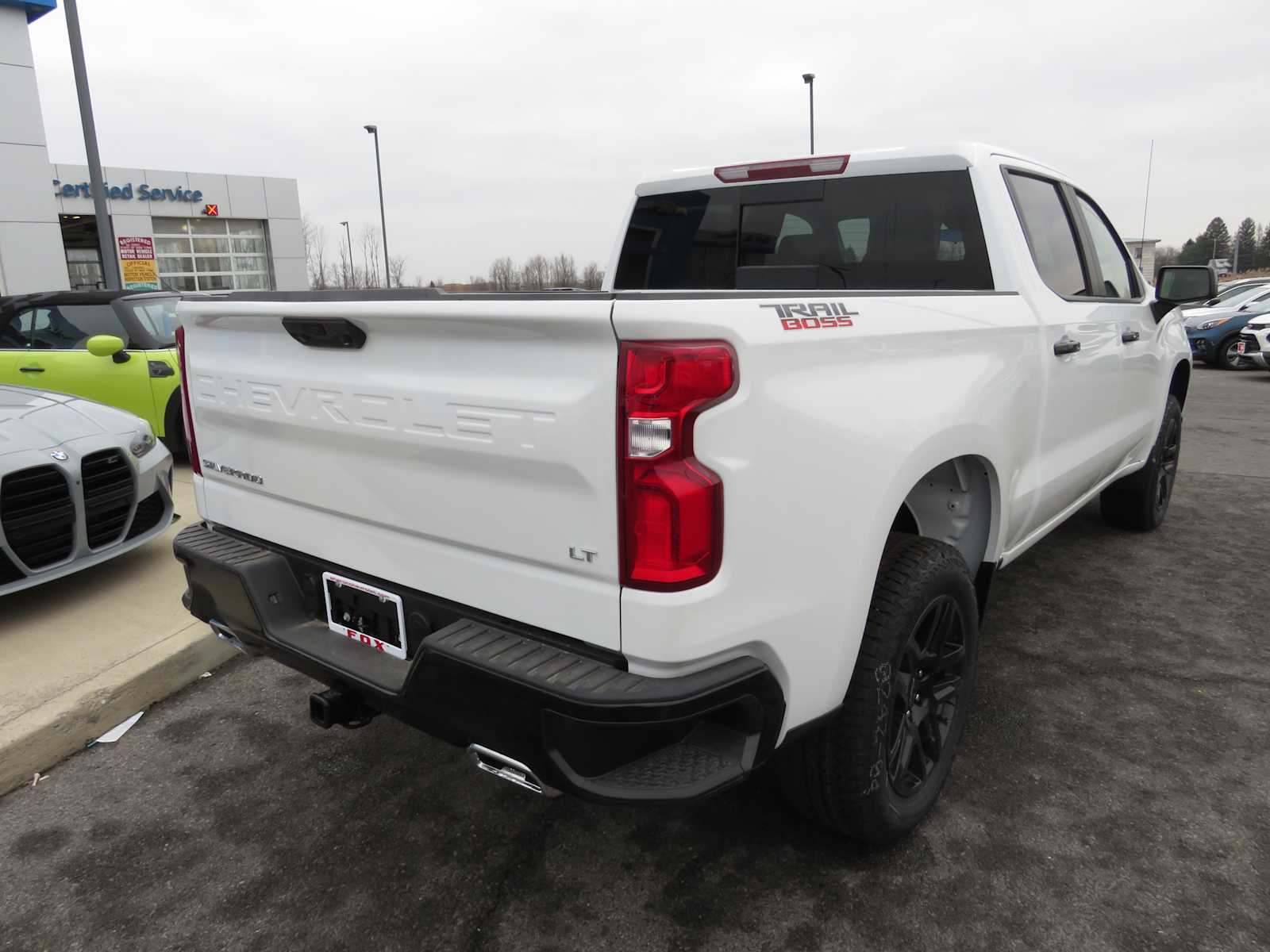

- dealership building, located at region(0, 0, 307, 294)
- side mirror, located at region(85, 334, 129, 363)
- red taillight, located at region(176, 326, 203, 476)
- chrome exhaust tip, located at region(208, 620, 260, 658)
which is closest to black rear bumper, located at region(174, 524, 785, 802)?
chrome exhaust tip, located at region(208, 620, 260, 658)

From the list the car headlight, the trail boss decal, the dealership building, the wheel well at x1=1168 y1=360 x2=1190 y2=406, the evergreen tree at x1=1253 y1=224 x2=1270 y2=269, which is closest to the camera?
the trail boss decal

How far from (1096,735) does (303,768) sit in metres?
2.68

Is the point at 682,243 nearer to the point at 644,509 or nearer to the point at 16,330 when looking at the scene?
the point at 644,509

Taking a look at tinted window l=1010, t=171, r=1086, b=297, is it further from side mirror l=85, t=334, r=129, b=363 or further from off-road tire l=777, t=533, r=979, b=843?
side mirror l=85, t=334, r=129, b=363

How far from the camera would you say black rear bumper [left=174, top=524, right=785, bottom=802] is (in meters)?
1.61

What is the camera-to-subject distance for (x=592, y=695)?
1588 millimetres

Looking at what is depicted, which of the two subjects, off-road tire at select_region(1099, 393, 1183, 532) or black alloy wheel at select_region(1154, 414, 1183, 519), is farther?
black alloy wheel at select_region(1154, 414, 1183, 519)

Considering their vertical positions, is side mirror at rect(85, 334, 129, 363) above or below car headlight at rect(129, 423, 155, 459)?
above

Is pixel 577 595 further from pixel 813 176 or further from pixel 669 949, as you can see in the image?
pixel 813 176

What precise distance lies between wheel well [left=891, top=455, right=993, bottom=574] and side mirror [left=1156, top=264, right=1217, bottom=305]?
226 cm

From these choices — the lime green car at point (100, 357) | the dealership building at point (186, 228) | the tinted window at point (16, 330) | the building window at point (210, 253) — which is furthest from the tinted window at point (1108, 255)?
the building window at point (210, 253)

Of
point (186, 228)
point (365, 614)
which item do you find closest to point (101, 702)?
point (365, 614)

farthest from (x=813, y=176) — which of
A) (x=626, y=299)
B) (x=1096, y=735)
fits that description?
(x=1096, y=735)

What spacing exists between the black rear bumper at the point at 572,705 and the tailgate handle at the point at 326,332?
0.60 m
